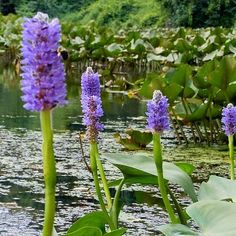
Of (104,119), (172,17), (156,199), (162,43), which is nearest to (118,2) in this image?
(172,17)

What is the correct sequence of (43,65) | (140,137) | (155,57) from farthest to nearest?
1. (155,57)
2. (140,137)
3. (43,65)

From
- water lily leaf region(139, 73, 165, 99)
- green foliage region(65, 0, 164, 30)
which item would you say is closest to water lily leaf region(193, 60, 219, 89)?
water lily leaf region(139, 73, 165, 99)

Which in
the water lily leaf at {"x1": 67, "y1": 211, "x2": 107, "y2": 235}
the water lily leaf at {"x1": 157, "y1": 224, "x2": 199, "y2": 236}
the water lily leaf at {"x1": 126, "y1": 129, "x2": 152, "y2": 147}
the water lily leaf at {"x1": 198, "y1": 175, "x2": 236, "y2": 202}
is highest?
the water lily leaf at {"x1": 157, "y1": 224, "x2": 199, "y2": 236}

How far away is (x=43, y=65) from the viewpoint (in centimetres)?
101

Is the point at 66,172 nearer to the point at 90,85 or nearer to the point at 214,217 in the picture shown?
the point at 90,85

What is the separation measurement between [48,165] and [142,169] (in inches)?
25.9

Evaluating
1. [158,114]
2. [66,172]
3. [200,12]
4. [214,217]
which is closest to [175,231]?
[214,217]

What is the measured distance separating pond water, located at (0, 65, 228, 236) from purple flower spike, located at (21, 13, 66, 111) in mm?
1485

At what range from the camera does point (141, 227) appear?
8.43ft

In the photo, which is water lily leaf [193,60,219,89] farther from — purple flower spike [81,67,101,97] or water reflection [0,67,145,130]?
purple flower spike [81,67,101,97]

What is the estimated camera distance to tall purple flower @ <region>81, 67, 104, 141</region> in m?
1.58

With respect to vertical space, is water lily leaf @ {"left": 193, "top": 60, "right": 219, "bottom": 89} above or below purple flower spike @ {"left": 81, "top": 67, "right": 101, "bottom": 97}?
below

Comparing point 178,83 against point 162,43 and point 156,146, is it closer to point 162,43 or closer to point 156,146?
point 156,146

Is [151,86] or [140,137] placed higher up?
[151,86]
